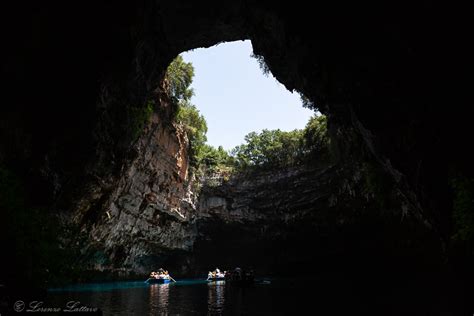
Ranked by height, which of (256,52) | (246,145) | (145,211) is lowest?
(145,211)

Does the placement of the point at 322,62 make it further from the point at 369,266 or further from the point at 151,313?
the point at 369,266

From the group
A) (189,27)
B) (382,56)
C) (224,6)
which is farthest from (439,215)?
(189,27)

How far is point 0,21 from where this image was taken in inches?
484

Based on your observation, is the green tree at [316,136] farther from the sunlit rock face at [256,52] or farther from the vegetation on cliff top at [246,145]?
the sunlit rock face at [256,52]

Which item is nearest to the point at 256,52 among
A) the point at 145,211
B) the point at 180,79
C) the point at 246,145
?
the point at 180,79

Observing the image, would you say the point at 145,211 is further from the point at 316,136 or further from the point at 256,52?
the point at 256,52

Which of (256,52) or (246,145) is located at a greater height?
(246,145)

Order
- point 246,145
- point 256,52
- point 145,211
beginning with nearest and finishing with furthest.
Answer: point 256,52, point 145,211, point 246,145

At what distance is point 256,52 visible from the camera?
→ 19.3m

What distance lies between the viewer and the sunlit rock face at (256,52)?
11039mm

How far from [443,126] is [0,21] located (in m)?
15.0

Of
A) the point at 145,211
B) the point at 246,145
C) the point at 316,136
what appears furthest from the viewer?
the point at 246,145

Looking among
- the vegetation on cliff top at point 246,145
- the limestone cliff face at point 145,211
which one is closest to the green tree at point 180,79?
the vegetation on cliff top at point 246,145

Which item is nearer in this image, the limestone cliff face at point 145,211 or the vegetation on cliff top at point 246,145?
the limestone cliff face at point 145,211
